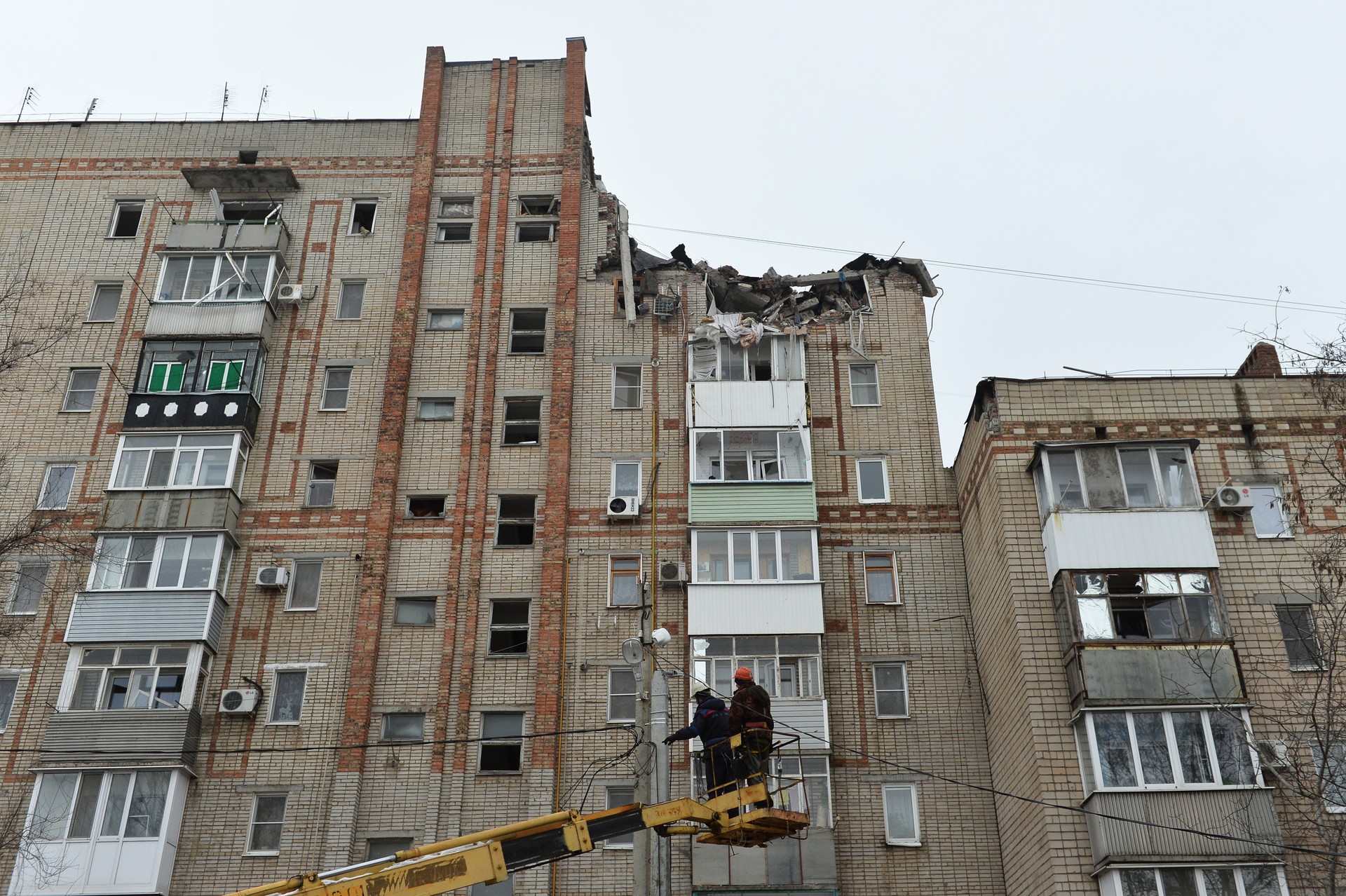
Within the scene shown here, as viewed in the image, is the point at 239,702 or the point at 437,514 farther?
the point at 437,514

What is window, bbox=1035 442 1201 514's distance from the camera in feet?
82.7

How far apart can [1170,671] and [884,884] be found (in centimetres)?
682

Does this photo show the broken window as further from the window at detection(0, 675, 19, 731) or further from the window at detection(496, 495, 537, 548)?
the window at detection(0, 675, 19, 731)

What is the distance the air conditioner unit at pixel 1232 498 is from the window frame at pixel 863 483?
A: 713 cm

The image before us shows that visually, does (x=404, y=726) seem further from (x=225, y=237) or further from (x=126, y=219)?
(x=126, y=219)

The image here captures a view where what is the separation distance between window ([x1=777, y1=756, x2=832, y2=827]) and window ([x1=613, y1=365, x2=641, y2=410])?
30.7 feet

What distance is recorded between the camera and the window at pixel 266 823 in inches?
1026

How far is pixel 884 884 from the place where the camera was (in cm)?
2542

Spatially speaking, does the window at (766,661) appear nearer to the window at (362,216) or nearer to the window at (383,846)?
the window at (383,846)

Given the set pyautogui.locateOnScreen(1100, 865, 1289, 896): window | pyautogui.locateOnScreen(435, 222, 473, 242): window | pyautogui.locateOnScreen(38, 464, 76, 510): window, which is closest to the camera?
pyautogui.locateOnScreen(1100, 865, 1289, 896): window

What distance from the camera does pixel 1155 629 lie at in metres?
23.9

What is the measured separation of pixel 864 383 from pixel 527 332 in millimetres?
8212

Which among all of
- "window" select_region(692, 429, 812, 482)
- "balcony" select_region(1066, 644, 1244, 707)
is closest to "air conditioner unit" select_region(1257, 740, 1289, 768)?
"balcony" select_region(1066, 644, 1244, 707)

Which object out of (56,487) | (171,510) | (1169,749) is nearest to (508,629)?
(171,510)
